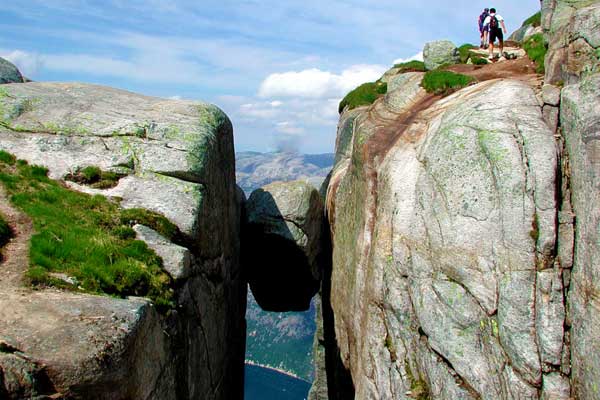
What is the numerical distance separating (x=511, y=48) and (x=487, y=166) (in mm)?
23643

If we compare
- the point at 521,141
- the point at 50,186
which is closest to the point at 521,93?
the point at 521,141

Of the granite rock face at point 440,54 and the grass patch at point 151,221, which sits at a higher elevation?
the granite rock face at point 440,54

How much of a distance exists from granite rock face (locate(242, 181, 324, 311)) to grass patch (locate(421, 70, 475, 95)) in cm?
1079

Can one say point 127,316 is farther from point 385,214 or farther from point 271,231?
point 271,231

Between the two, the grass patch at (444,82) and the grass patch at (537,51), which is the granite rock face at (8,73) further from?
the grass patch at (537,51)

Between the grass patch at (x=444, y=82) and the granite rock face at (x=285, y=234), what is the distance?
10.8 meters

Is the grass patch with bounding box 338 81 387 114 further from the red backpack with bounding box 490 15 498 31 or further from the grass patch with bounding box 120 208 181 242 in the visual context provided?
the grass patch with bounding box 120 208 181 242

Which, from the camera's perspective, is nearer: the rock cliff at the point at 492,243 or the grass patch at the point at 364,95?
the rock cliff at the point at 492,243

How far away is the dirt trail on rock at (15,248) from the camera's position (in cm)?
1315

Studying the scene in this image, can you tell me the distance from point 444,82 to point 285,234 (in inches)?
511

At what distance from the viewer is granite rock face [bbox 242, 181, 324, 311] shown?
3133 centimetres

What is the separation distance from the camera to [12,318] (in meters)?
11.2

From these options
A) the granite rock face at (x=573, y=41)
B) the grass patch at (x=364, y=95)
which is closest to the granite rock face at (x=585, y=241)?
the granite rock face at (x=573, y=41)

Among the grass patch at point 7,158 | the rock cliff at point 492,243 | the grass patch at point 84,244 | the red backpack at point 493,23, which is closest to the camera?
the grass patch at point 84,244
